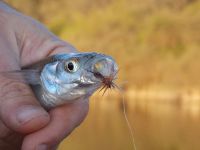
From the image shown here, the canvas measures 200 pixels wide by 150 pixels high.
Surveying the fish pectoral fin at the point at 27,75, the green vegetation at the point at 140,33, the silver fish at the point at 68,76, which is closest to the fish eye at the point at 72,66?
the silver fish at the point at 68,76

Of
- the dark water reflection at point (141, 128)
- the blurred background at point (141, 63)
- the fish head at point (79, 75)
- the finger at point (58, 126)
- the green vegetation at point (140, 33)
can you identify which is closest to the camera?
the fish head at point (79, 75)

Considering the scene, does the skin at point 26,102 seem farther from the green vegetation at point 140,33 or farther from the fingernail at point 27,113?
the green vegetation at point 140,33

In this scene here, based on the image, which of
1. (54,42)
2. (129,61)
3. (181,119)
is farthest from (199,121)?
(54,42)

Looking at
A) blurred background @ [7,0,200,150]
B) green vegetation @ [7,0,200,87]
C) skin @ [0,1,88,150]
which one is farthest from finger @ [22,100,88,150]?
green vegetation @ [7,0,200,87]

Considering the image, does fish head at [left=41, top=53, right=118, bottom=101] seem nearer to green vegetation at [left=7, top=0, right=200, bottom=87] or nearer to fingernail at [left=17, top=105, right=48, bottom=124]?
fingernail at [left=17, top=105, right=48, bottom=124]

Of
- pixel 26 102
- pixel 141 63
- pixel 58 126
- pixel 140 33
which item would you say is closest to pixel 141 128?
pixel 141 63

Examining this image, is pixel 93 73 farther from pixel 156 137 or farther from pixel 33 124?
pixel 156 137
